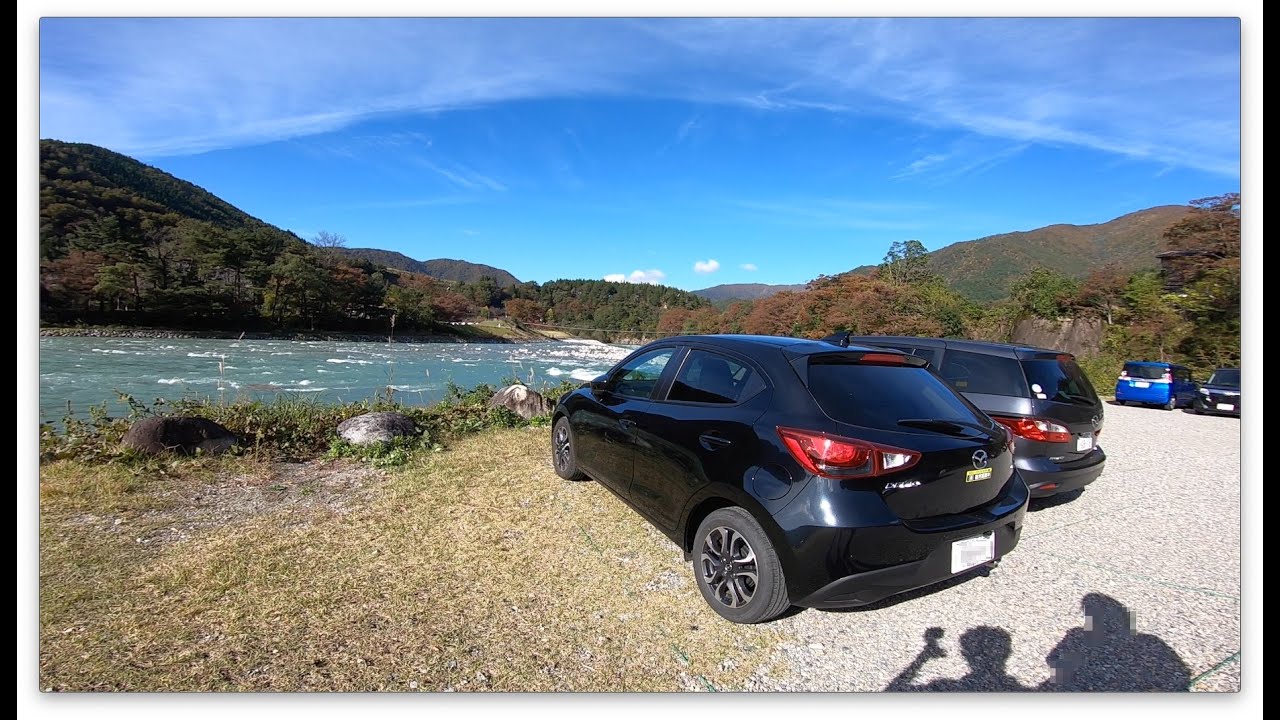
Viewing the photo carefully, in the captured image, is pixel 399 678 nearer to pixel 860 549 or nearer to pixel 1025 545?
pixel 860 549

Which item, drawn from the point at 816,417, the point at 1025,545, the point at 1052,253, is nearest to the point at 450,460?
the point at 816,417

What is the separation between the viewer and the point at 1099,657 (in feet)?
7.55

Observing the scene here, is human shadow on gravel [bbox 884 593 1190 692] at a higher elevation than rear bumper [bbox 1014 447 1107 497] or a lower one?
lower

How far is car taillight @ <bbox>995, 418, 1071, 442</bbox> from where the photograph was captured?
153 inches

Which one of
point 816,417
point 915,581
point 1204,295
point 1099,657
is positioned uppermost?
point 1204,295

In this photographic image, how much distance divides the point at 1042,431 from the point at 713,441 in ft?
9.37

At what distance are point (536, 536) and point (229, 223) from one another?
85.3 metres

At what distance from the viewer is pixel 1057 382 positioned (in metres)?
4.11

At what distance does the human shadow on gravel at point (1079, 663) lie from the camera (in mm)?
2148

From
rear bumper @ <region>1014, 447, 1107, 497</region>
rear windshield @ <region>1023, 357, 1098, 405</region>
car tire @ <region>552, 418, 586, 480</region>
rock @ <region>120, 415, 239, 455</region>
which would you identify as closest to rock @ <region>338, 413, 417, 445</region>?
rock @ <region>120, 415, 239, 455</region>

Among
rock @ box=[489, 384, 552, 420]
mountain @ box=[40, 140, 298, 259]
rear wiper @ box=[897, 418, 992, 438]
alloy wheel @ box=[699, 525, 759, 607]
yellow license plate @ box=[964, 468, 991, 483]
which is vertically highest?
mountain @ box=[40, 140, 298, 259]

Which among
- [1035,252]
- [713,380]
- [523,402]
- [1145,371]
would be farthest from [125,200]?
[1035,252]

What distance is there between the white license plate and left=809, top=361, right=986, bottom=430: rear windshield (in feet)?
1.80

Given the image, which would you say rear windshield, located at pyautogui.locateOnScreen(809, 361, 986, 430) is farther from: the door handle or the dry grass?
the dry grass
